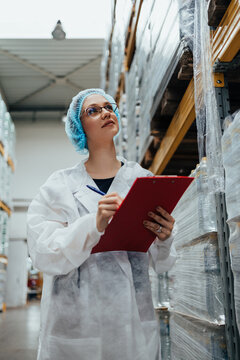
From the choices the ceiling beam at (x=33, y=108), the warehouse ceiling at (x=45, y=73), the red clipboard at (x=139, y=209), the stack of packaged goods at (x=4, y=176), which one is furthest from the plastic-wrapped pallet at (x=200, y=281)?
the ceiling beam at (x=33, y=108)

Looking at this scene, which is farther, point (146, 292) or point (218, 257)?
point (218, 257)

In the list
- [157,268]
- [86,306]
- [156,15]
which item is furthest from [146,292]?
[156,15]

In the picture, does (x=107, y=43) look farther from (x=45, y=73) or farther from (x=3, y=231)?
(x=3, y=231)

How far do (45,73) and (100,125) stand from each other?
10.5 meters

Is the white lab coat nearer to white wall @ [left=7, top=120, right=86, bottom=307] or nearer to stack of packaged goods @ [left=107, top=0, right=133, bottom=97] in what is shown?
stack of packaged goods @ [left=107, top=0, right=133, bottom=97]

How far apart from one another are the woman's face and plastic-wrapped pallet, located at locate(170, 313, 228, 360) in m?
1.08

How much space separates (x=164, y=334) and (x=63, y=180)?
6.42ft

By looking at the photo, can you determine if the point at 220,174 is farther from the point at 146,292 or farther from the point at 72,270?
the point at 72,270

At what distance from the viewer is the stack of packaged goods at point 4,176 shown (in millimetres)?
9289

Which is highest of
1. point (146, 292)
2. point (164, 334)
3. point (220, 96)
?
point (220, 96)

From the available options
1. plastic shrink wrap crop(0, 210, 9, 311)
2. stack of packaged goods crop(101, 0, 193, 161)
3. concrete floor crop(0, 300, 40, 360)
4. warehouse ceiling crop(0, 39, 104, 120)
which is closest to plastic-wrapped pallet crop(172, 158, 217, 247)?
stack of packaged goods crop(101, 0, 193, 161)

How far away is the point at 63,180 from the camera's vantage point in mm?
1686

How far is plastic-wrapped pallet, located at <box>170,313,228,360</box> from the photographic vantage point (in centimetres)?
187

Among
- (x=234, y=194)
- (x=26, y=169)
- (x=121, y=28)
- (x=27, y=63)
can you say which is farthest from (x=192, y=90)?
(x=26, y=169)
